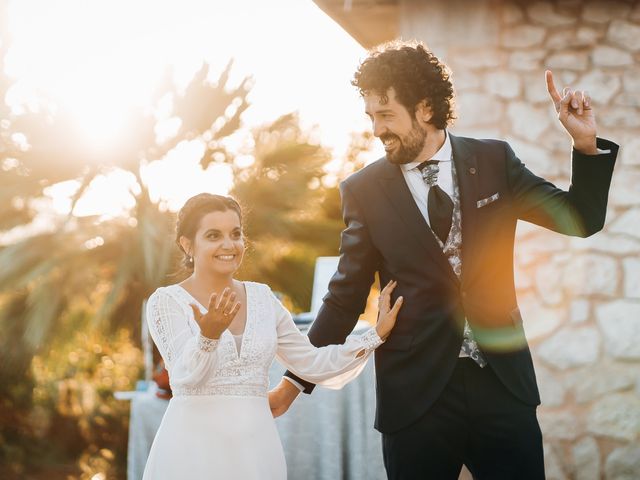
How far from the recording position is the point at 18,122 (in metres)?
8.00

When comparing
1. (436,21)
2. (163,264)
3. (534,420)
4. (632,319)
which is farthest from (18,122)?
(534,420)

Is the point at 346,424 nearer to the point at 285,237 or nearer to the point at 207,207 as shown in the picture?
the point at 207,207

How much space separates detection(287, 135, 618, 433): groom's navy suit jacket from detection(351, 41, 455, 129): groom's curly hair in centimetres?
15

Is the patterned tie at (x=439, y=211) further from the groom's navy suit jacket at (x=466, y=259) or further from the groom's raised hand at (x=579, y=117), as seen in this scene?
the groom's raised hand at (x=579, y=117)

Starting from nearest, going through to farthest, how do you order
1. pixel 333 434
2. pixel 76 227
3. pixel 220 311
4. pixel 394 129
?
1. pixel 220 311
2. pixel 394 129
3. pixel 333 434
4. pixel 76 227

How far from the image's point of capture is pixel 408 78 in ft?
9.61

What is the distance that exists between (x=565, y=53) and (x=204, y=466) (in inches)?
133

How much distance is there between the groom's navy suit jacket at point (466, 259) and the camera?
2.76 m

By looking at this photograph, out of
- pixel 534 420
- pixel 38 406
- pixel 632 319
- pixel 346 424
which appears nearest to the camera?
pixel 534 420

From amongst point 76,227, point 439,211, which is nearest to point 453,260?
point 439,211

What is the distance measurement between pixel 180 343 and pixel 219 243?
347 millimetres

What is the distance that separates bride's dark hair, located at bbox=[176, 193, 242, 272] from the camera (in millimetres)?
3043

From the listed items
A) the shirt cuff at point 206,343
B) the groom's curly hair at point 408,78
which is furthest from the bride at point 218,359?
the groom's curly hair at point 408,78

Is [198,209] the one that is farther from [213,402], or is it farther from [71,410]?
[71,410]
